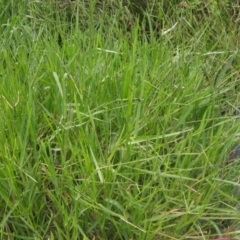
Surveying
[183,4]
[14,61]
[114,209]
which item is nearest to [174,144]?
[114,209]

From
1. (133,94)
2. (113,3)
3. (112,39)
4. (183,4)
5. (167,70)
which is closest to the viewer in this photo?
(133,94)

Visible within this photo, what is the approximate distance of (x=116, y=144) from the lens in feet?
5.60

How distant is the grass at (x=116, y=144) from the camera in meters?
1.64

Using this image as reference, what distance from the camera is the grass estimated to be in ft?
5.40

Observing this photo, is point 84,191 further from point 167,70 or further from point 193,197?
point 167,70

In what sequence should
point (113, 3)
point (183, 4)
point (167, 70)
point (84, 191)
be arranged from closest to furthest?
point (84, 191)
point (167, 70)
point (183, 4)
point (113, 3)

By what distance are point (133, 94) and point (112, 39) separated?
61 cm

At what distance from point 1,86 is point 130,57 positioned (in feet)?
1.54

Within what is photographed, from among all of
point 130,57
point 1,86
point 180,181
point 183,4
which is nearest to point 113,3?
Answer: point 183,4

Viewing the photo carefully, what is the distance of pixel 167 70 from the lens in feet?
6.94

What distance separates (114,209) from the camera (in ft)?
5.49

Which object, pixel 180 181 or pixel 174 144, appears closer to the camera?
pixel 180 181

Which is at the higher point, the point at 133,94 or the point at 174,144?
the point at 133,94

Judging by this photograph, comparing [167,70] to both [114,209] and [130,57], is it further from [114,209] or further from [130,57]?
[114,209]
